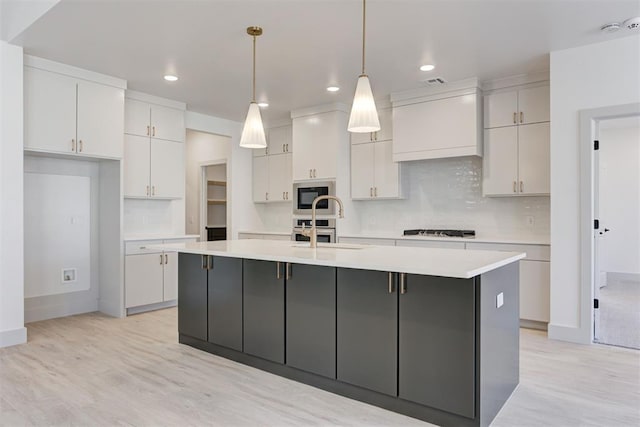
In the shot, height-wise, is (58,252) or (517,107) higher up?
(517,107)

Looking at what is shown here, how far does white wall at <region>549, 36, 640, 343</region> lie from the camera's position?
356 cm

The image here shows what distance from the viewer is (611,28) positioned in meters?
3.27

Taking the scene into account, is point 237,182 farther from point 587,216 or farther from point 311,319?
point 587,216

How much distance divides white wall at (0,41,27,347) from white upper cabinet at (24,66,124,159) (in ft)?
0.62

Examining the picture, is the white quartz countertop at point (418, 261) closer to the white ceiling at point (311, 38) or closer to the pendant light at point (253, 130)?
the pendant light at point (253, 130)

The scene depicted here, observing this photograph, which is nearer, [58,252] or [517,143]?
[517,143]

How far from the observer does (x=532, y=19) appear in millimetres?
3131

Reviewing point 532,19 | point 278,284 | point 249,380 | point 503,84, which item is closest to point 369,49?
point 532,19

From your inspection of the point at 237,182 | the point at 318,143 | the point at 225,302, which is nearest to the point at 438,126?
the point at 318,143

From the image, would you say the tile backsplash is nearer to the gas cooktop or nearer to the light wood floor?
the gas cooktop

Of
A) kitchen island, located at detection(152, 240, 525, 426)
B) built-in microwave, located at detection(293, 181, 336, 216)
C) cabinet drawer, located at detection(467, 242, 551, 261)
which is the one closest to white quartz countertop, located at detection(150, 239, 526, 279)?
kitchen island, located at detection(152, 240, 525, 426)

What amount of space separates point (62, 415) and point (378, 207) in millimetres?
4204

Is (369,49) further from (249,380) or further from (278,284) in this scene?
(249,380)

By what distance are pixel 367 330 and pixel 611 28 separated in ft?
9.70
